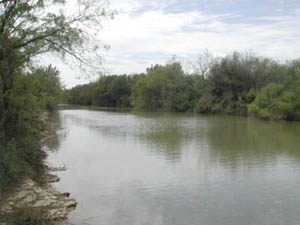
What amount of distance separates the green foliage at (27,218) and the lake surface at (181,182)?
2.87 ft

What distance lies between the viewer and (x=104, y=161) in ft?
48.6

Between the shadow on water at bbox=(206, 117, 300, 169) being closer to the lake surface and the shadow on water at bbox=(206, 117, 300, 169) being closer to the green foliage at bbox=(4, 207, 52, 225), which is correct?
the lake surface

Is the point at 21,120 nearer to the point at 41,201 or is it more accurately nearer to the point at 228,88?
the point at 41,201

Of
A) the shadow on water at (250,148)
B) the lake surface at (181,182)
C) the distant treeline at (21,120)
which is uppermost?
the distant treeline at (21,120)

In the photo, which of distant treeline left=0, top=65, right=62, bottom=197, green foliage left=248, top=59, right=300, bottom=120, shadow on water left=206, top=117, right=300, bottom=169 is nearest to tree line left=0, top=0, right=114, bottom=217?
distant treeline left=0, top=65, right=62, bottom=197

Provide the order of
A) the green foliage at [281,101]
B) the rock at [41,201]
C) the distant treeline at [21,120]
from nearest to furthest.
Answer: the rock at [41,201]
the distant treeline at [21,120]
the green foliage at [281,101]

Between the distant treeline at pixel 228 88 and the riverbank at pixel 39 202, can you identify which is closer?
the riverbank at pixel 39 202

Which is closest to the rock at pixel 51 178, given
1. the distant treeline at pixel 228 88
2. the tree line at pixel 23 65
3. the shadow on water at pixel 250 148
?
the tree line at pixel 23 65

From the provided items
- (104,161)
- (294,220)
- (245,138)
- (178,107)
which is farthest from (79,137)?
(178,107)

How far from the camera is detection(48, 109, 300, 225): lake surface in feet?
27.0

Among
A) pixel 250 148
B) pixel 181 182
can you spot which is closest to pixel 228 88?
pixel 250 148

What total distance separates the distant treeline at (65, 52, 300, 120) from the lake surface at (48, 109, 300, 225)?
2169cm

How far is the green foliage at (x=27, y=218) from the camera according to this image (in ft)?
21.9

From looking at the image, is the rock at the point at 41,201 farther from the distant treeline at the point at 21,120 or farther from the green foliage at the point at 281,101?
the green foliage at the point at 281,101
